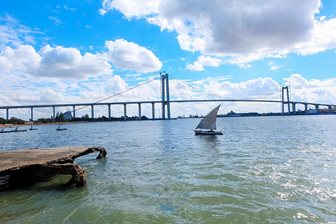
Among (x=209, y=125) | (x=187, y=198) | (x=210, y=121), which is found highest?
(x=210, y=121)

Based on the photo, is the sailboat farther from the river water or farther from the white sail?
the river water

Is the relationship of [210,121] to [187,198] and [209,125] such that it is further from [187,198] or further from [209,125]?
[187,198]

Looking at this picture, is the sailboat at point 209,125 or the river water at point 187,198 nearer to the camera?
the river water at point 187,198

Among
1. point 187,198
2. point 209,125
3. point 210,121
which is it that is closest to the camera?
point 187,198

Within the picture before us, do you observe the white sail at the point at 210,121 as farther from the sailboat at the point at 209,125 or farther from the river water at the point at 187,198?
the river water at the point at 187,198

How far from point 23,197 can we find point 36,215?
275 cm

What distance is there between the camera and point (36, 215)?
31.2ft

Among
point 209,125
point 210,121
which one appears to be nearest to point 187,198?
point 210,121

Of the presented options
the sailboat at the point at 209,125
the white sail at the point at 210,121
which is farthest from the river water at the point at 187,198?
the sailboat at the point at 209,125

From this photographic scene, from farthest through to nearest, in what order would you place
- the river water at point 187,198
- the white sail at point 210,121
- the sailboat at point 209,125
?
1. the sailboat at point 209,125
2. the white sail at point 210,121
3. the river water at point 187,198

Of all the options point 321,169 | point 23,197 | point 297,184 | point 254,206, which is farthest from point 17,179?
point 321,169

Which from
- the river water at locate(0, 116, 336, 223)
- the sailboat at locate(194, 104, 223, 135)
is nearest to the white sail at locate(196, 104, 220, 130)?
the sailboat at locate(194, 104, 223, 135)

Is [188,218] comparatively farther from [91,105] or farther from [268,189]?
[91,105]

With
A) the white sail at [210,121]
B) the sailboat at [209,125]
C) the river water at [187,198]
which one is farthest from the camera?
the sailboat at [209,125]
